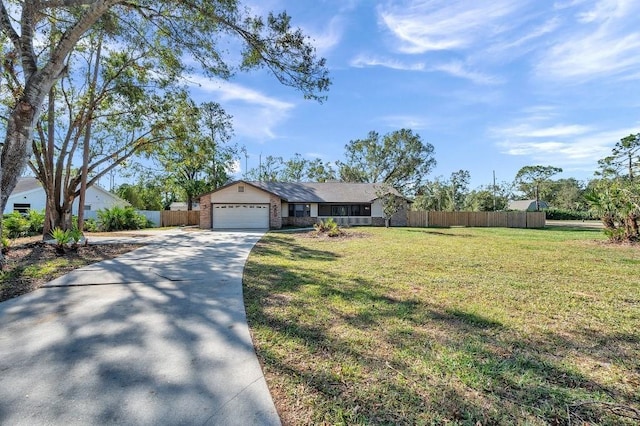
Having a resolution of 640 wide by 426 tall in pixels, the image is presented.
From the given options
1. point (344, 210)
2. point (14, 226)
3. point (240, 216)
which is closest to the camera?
point (14, 226)

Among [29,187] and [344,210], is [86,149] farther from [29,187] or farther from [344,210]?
[29,187]

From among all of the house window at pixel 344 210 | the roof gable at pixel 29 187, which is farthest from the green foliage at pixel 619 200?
the roof gable at pixel 29 187

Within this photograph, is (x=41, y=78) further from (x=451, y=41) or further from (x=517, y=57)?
(x=517, y=57)

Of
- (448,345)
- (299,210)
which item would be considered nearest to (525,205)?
(299,210)

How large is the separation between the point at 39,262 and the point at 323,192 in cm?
2060

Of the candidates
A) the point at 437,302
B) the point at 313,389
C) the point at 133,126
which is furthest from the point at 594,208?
the point at 133,126

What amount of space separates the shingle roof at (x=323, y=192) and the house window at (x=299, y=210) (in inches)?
26.1

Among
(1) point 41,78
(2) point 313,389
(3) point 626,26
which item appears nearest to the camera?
(2) point 313,389

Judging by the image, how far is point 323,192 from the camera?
26.7 meters

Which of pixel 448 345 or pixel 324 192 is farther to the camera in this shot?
pixel 324 192

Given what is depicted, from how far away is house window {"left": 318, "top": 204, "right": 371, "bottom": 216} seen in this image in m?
25.4

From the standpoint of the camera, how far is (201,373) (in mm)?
2779

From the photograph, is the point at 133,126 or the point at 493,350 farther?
the point at 133,126

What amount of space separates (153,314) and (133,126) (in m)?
12.8
